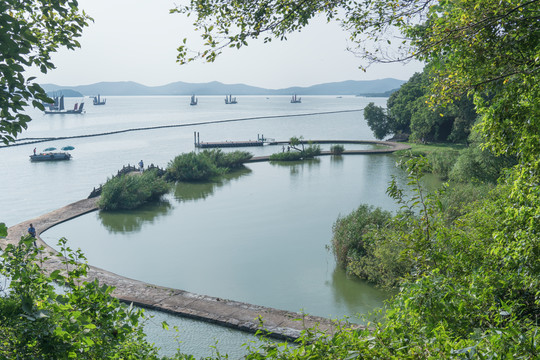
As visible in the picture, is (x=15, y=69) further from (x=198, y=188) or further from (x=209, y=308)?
(x=198, y=188)

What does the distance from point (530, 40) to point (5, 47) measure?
19.9 feet

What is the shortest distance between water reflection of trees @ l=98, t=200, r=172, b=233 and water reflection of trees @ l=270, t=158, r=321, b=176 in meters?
14.9

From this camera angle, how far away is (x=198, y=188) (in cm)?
3572

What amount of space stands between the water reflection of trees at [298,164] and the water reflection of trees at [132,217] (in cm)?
1486

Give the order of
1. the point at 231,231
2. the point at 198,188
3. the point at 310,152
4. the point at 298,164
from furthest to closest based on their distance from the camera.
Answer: the point at 310,152 → the point at 298,164 → the point at 198,188 → the point at 231,231

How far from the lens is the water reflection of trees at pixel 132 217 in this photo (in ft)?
83.9

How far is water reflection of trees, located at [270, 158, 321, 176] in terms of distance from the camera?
141 ft

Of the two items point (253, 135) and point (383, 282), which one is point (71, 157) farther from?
point (383, 282)

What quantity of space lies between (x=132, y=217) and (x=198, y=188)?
8.56 metres

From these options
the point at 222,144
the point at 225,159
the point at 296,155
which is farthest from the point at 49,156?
the point at 296,155

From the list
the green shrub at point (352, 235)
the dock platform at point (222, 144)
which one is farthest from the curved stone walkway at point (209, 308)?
the dock platform at point (222, 144)

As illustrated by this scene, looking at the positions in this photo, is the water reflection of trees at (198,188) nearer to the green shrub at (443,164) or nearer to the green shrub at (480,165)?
the green shrub at (443,164)

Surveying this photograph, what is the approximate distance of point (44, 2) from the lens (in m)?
5.49

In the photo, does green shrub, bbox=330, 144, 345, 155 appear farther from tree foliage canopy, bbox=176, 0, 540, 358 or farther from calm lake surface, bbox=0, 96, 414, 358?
tree foliage canopy, bbox=176, 0, 540, 358
